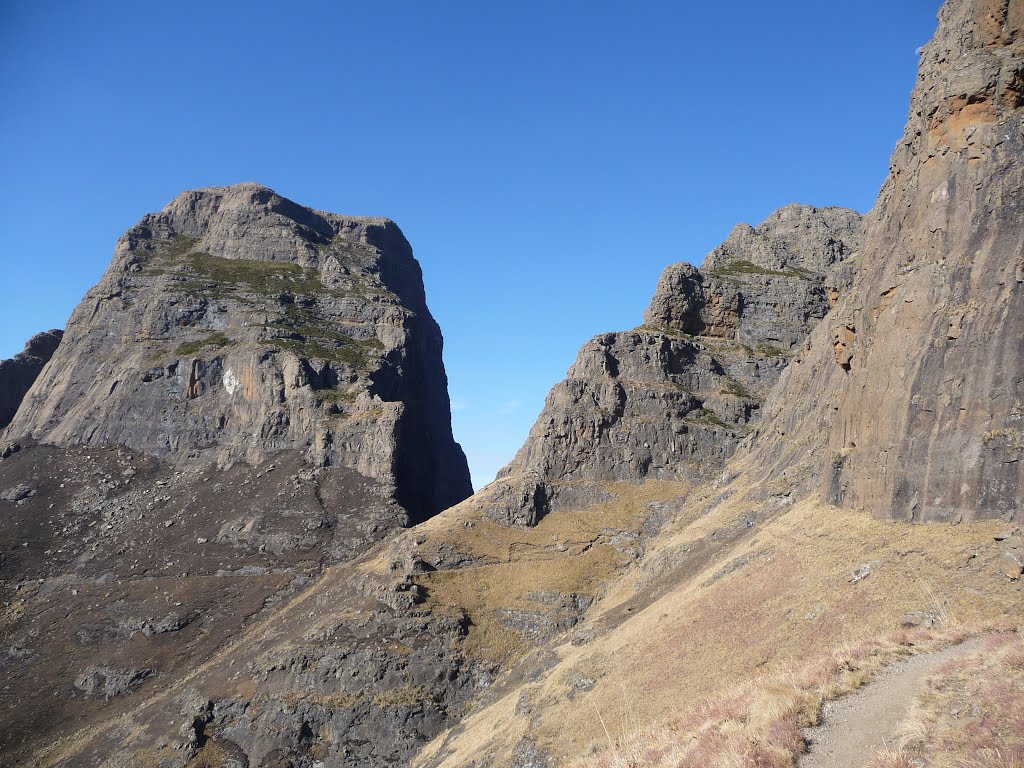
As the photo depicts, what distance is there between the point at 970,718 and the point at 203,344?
143460mm

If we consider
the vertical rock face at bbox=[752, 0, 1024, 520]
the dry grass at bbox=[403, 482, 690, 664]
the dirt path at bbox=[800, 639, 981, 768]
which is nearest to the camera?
the dirt path at bbox=[800, 639, 981, 768]

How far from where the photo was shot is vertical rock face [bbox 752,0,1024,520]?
33625mm

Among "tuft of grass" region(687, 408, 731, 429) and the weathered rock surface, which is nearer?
the weathered rock surface

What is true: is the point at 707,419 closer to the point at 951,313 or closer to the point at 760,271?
the point at 760,271

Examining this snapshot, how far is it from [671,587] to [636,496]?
110 feet

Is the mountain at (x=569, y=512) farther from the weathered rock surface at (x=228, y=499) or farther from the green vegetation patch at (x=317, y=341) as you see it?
the green vegetation patch at (x=317, y=341)

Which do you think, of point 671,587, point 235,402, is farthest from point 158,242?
point 671,587

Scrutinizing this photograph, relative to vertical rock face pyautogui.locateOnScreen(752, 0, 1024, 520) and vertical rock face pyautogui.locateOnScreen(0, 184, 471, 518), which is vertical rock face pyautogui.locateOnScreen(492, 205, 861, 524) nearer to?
vertical rock face pyautogui.locateOnScreen(752, 0, 1024, 520)

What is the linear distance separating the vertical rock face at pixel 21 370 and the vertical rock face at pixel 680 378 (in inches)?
4871

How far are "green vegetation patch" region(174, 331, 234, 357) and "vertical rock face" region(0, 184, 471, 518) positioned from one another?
43 centimetres

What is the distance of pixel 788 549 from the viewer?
43.5m

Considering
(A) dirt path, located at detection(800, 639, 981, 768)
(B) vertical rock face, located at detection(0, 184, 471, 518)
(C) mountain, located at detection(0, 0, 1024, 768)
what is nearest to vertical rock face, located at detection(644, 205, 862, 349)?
(C) mountain, located at detection(0, 0, 1024, 768)

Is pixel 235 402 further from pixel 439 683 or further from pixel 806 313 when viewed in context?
pixel 806 313

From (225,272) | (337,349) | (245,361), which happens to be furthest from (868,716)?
(225,272)
